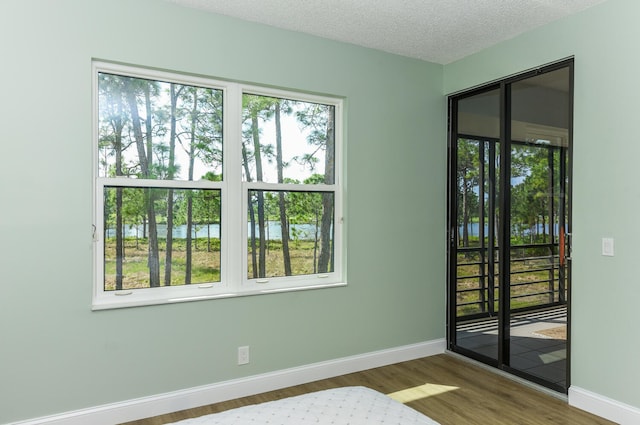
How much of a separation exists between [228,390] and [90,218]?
57.3 inches

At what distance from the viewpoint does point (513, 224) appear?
11.3 ft

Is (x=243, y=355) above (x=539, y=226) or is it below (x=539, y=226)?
below

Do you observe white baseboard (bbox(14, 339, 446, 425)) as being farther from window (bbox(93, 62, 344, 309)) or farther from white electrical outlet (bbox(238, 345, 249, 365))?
window (bbox(93, 62, 344, 309))

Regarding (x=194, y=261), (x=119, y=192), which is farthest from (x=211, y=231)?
(x=119, y=192)

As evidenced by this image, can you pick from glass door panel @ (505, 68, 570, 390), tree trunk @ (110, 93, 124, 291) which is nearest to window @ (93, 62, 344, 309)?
tree trunk @ (110, 93, 124, 291)

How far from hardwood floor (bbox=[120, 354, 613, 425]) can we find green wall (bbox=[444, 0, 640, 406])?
0.32 meters

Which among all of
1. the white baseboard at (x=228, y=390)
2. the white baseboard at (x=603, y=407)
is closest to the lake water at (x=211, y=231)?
the white baseboard at (x=228, y=390)

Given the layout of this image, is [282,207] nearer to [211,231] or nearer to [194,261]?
[211,231]

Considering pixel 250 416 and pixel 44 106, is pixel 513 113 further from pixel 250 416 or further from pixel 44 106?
pixel 44 106

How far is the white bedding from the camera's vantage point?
142cm

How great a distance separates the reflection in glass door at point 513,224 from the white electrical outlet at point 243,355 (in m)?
1.94

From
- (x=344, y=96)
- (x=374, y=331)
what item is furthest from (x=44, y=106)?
(x=374, y=331)

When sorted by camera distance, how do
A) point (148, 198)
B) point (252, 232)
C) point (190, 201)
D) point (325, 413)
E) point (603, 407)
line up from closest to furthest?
1. point (325, 413)
2. point (603, 407)
3. point (148, 198)
4. point (190, 201)
5. point (252, 232)

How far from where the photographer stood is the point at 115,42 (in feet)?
8.61
